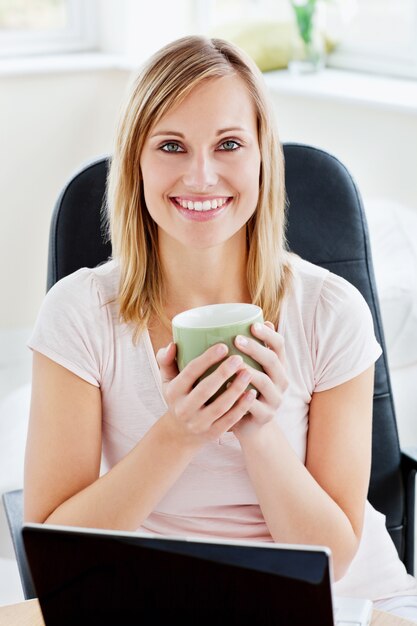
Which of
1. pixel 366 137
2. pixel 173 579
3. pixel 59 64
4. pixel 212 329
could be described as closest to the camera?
pixel 173 579

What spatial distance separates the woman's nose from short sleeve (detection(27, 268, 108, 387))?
211 mm

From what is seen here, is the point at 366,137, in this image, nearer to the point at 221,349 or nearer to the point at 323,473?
the point at 323,473

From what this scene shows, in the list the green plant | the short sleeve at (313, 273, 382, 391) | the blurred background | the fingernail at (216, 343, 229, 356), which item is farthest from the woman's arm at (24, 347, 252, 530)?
the green plant

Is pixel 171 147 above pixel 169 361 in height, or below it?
above

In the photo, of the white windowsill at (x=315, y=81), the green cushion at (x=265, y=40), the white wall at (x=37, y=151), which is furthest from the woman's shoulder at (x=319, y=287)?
the white wall at (x=37, y=151)

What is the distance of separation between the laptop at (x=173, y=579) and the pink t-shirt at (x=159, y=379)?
0.51m

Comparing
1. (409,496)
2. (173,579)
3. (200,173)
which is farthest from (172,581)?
(409,496)

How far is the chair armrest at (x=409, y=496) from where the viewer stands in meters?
1.54

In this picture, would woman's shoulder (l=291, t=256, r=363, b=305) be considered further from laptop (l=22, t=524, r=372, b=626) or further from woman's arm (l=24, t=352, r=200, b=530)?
laptop (l=22, t=524, r=372, b=626)

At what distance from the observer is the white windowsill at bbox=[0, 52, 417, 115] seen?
2.51m

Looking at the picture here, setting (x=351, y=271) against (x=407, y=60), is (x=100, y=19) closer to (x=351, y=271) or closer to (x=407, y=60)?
(x=407, y=60)

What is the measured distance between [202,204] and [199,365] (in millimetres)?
299

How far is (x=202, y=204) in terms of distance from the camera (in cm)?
121

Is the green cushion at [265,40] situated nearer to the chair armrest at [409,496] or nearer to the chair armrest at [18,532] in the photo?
the chair armrest at [409,496]
